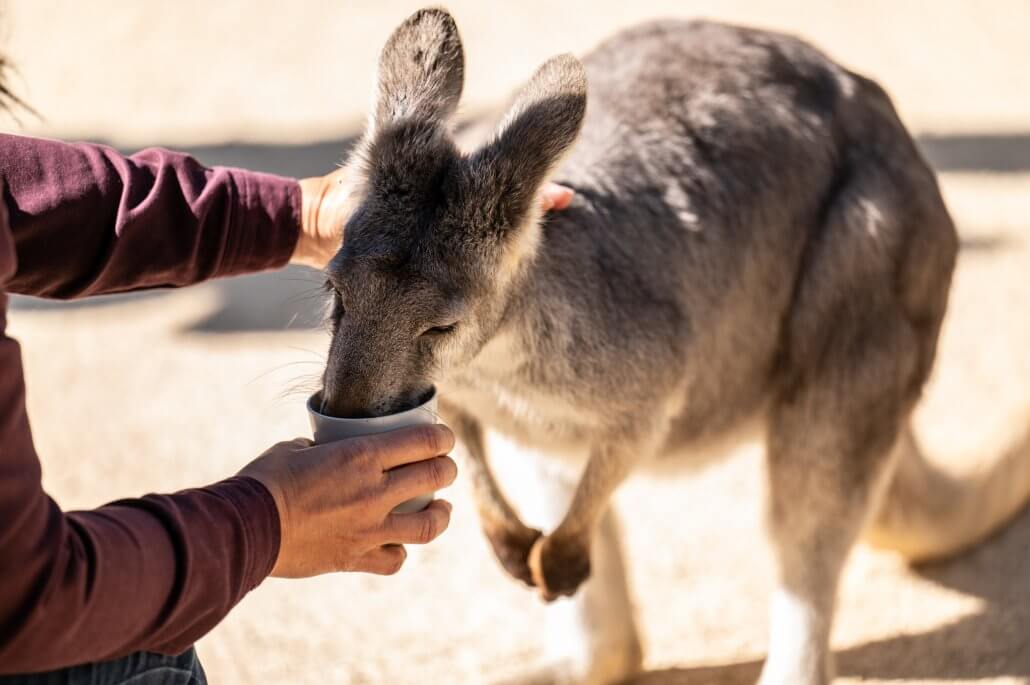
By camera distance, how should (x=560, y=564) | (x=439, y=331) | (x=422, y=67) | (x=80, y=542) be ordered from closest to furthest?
1. (x=80, y=542)
2. (x=439, y=331)
3. (x=422, y=67)
4. (x=560, y=564)

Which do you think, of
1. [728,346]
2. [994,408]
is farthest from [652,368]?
[994,408]

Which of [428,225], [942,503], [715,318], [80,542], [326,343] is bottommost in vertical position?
[326,343]

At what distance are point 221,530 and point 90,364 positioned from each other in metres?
3.16

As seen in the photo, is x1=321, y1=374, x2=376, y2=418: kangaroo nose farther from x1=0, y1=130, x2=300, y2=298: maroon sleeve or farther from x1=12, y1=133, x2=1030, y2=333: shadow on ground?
x1=12, y1=133, x2=1030, y2=333: shadow on ground


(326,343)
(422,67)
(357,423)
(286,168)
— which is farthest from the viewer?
(286,168)

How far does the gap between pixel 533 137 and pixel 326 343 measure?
7.22 ft

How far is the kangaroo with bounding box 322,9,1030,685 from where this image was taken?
90.0 inches

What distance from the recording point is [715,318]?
2.52 m

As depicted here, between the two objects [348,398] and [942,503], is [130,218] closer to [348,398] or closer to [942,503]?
[348,398]

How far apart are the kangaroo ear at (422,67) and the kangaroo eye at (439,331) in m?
0.38

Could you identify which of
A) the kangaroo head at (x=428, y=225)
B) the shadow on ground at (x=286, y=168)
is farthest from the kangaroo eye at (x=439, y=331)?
the shadow on ground at (x=286, y=168)

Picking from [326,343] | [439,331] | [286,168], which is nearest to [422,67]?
[439,331]

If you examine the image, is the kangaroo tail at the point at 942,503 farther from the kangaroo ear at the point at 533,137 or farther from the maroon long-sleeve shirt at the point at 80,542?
the maroon long-sleeve shirt at the point at 80,542

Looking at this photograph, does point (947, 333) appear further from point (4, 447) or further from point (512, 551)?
point (4, 447)
